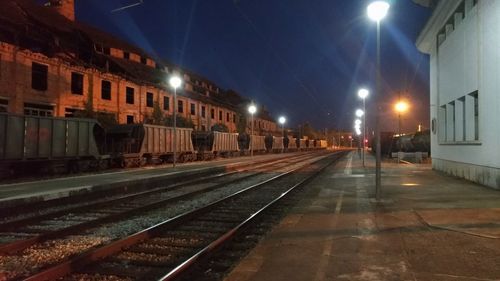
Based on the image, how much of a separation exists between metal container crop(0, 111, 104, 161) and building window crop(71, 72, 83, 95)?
1219 cm

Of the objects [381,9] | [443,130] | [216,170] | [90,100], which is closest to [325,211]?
[381,9]

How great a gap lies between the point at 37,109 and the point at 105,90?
8416 millimetres

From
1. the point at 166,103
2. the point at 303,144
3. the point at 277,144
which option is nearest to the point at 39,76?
the point at 166,103

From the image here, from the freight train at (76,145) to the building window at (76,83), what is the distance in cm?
818

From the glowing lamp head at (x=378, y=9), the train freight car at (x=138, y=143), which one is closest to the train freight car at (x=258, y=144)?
the train freight car at (x=138, y=143)

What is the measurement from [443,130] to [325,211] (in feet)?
48.1

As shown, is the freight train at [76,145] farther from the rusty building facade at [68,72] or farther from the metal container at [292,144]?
the metal container at [292,144]

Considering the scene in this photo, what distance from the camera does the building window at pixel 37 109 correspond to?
104ft

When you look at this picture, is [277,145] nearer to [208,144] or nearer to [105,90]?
[208,144]

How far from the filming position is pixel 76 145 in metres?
23.7

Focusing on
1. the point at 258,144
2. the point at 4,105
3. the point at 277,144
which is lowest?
the point at 258,144

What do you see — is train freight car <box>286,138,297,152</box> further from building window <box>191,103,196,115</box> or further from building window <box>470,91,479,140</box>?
building window <box>470,91,479,140</box>

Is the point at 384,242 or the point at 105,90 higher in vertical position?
the point at 105,90

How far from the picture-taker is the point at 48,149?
71.8 feet
